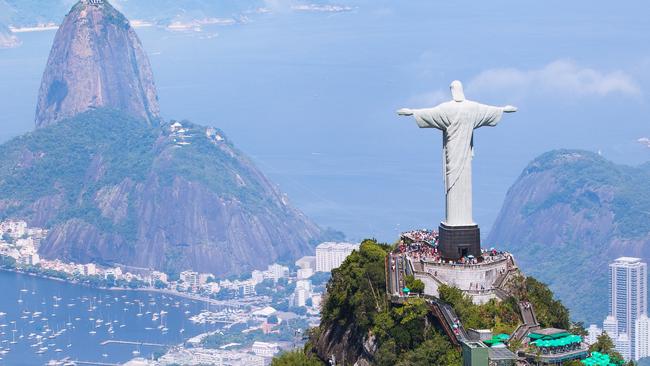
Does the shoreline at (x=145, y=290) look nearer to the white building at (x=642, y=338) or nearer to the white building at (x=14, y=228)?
the white building at (x=14, y=228)

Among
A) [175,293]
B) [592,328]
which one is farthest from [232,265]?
[592,328]

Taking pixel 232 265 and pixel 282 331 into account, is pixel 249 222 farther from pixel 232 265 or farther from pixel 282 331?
pixel 282 331

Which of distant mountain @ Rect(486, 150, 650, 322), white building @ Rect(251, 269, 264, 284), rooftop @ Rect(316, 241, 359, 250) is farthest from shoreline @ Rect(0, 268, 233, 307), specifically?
distant mountain @ Rect(486, 150, 650, 322)

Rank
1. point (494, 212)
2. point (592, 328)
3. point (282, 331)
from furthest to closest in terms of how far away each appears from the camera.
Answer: point (494, 212), point (282, 331), point (592, 328)

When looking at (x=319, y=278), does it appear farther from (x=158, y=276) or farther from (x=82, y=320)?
(x=82, y=320)

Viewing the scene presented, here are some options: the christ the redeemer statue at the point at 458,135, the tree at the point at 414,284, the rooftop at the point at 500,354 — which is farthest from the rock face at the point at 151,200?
the rooftop at the point at 500,354

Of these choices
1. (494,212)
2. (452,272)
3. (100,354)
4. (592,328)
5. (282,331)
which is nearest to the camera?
(452,272)

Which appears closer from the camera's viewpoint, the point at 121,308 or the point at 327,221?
the point at 121,308
